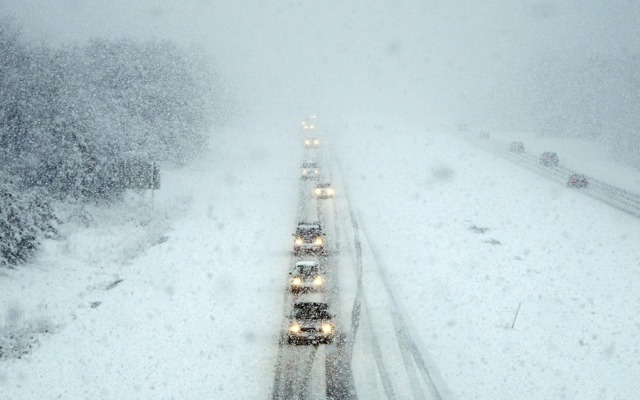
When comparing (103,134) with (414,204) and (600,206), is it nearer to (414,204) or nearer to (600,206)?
(414,204)

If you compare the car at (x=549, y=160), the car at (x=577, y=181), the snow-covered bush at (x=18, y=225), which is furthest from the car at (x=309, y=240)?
the car at (x=549, y=160)

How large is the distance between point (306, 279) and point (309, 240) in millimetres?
4417

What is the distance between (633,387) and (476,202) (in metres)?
21.0

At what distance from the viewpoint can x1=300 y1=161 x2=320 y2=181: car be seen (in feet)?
128

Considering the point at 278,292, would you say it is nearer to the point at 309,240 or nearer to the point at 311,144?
the point at 309,240

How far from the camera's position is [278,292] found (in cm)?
1941

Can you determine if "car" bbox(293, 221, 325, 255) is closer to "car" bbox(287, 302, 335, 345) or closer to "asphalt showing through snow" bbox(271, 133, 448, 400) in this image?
"asphalt showing through snow" bbox(271, 133, 448, 400)

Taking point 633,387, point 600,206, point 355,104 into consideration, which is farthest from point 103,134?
point 355,104

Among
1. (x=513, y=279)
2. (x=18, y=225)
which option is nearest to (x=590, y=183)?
(x=513, y=279)

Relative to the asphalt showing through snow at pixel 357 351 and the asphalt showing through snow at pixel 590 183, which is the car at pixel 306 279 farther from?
the asphalt showing through snow at pixel 590 183

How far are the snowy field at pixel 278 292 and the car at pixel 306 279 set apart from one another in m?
1.18

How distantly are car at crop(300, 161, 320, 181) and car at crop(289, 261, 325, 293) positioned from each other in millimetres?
20195

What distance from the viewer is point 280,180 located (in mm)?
40188

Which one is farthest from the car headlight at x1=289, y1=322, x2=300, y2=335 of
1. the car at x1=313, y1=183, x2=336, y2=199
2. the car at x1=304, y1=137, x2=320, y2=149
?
the car at x1=304, y1=137, x2=320, y2=149
